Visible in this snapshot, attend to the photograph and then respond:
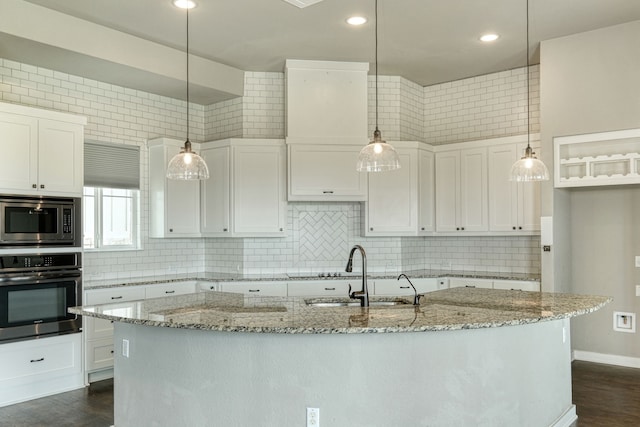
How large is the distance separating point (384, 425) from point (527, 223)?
3681 mm

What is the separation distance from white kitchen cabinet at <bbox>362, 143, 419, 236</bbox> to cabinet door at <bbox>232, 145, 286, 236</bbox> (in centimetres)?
103

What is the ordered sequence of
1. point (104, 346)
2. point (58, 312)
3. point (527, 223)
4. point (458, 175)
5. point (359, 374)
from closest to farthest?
point (359, 374), point (58, 312), point (104, 346), point (527, 223), point (458, 175)

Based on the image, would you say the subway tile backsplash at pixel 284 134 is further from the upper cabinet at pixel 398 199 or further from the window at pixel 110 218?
the upper cabinet at pixel 398 199

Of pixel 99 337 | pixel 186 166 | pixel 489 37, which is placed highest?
pixel 489 37

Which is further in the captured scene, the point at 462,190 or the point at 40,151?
the point at 462,190

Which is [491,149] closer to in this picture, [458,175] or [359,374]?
[458,175]

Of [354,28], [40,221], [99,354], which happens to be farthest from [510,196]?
[40,221]

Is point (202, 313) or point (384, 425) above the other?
point (202, 313)

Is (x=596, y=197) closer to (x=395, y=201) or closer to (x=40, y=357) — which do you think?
(x=395, y=201)

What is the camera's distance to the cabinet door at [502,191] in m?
6.04

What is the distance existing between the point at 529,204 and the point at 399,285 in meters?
1.68

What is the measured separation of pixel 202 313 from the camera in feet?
10.6

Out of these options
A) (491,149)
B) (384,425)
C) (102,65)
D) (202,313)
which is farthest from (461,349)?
(102,65)

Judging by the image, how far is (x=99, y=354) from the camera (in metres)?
5.20
